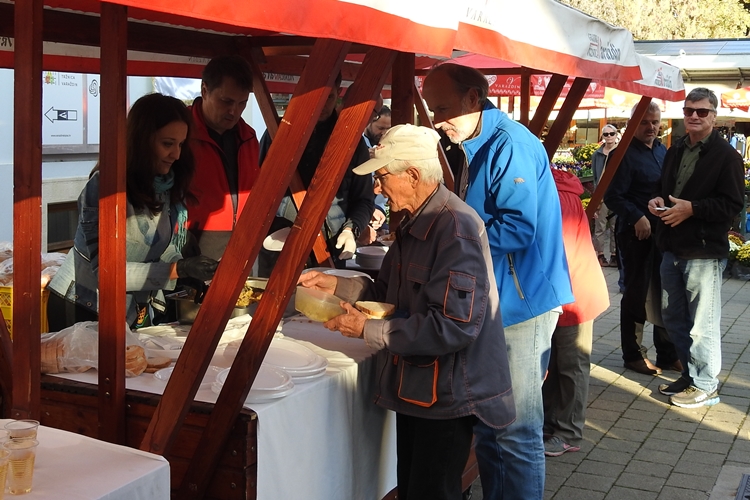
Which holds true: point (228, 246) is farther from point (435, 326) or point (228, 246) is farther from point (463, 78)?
point (463, 78)

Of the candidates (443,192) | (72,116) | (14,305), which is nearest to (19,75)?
(14,305)

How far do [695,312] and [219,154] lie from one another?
3.43m

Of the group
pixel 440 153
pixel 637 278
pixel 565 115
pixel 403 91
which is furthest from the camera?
pixel 637 278

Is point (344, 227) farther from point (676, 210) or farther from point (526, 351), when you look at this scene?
point (676, 210)

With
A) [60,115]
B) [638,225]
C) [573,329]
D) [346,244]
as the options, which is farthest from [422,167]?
[60,115]

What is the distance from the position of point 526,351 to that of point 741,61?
41.1ft

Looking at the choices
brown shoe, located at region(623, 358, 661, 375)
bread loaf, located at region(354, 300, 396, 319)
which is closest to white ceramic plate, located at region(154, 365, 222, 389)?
bread loaf, located at region(354, 300, 396, 319)

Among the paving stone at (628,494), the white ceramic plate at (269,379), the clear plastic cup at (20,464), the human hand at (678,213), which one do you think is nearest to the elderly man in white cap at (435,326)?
the white ceramic plate at (269,379)

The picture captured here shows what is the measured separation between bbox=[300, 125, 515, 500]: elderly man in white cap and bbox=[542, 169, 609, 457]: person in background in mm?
1817

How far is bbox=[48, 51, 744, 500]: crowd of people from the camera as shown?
9.52 ft

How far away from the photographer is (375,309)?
299 cm

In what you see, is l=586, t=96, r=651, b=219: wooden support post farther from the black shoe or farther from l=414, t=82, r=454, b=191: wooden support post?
l=414, t=82, r=454, b=191: wooden support post

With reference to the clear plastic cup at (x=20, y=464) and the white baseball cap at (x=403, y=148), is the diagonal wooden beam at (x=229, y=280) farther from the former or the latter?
the clear plastic cup at (x=20, y=464)

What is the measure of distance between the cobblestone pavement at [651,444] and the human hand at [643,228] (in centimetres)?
111
